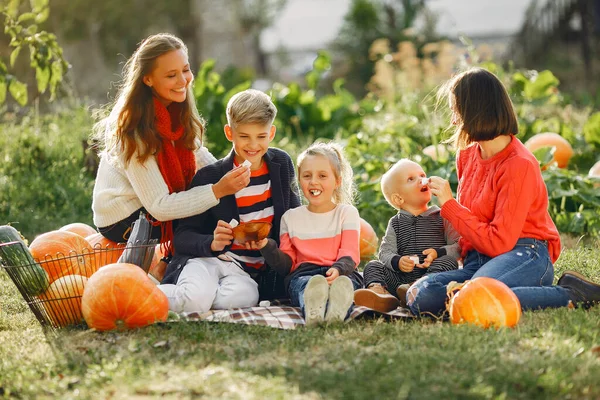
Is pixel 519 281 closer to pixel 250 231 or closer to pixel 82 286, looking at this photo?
pixel 250 231

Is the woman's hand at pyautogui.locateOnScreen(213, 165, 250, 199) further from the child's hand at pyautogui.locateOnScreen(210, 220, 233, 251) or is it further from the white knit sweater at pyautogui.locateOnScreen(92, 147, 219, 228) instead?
the child's hand at pyautogui.locateOnScreen(210, 220, 233, 251)

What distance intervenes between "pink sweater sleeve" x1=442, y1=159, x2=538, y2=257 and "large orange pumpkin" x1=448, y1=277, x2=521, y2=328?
1.34 ft

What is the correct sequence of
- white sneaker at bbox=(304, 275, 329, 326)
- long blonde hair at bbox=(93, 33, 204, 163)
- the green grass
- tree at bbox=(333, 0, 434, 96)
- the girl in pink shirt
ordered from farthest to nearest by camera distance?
tree at bbox=(333, 0, 434, 96) < long blonde hair at bbox=(93, 33, 204, 163) < the girl in pink shirt < white sneaker at bbox=(304, 275, 329, 326) < the green grass

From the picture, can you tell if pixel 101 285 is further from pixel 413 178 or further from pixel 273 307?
pixel 413 178

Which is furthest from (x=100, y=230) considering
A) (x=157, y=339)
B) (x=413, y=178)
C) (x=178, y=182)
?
(x=413, y=178)

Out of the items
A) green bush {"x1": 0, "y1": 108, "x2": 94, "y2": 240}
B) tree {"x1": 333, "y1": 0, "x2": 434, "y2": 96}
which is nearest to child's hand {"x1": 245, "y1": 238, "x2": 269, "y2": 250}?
green bush {"x1": 0, "y1": 108, "x2": 94, "y2": 240}

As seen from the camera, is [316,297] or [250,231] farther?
[250,231]

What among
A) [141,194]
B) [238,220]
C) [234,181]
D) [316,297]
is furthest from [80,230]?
[316,297]

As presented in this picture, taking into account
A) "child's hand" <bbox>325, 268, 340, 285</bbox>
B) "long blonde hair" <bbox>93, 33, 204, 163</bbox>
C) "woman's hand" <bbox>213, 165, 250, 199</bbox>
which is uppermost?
"long blonde hair" <bbox>93, 33, 204, 163</bbox>

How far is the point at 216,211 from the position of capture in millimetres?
5066

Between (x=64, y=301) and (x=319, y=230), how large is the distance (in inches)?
60.6

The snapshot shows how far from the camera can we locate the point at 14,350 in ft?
13.5

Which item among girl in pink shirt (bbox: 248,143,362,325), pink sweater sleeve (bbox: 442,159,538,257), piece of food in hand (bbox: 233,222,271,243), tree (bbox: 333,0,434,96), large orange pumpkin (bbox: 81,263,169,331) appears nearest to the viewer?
large orange pumpkin (bbox: 81,263,169,331)

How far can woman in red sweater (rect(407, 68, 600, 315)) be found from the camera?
4.53m
